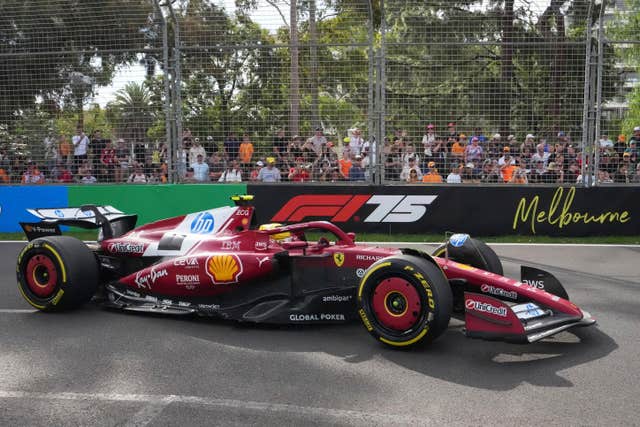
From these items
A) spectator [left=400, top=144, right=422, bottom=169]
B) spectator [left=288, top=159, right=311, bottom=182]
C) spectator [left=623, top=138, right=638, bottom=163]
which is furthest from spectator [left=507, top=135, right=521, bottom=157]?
spectator [left=288, top=159, right=311, bottom=182]

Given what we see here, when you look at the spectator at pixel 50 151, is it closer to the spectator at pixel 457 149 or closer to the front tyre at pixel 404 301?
the spectator at pixel 457 149

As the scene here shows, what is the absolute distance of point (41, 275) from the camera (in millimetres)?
6469

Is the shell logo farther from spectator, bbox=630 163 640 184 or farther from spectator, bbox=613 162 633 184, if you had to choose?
spectator, bbox=630 163 640 184

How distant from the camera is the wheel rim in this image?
20.8 feet

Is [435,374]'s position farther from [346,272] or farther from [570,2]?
[570,2]

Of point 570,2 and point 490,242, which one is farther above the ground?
point 570,2

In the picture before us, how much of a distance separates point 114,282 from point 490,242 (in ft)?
22.0

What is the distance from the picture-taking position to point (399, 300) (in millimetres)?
5027

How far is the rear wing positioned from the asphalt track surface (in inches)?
39.9

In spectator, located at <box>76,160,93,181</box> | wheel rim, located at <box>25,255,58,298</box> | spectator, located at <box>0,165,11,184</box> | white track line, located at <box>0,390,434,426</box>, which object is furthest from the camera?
spectator, located at <box>0,165,11,184</box>

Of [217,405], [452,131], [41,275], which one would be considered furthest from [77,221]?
[452,131]

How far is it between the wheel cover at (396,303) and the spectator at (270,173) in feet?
24.0

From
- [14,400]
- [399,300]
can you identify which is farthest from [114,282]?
[399,300]

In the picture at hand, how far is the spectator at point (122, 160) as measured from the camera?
12.7m
